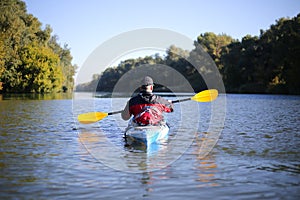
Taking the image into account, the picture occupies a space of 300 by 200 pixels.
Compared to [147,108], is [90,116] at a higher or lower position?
lower

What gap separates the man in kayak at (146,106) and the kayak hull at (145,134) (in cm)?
20

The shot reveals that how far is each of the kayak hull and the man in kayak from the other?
20cm

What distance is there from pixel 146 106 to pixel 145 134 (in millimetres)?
1129

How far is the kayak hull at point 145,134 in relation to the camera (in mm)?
9117

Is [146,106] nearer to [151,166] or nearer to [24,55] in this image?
[151,166]

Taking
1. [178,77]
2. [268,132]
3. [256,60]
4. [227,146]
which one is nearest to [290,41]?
[256,60]

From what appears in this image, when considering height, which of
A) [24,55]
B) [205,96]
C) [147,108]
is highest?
[24,55]

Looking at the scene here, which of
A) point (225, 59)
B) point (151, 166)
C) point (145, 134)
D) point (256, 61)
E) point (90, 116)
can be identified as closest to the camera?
point (151, 166)

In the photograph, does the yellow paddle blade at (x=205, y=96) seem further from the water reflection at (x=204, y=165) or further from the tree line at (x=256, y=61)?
the tree line at (x=256, y=61)

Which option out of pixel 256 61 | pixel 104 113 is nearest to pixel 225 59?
pixel 256 61

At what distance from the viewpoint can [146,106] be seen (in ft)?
32.8

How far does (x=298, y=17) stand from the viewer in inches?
1994

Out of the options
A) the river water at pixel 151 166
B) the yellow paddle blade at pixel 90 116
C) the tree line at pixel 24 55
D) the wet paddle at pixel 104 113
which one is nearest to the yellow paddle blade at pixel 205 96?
the wet paddle at pixel 104 113

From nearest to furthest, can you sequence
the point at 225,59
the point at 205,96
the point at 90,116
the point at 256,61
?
the point at 90,116, the point at 205,96, the point at 256,61, the point at 225,59
